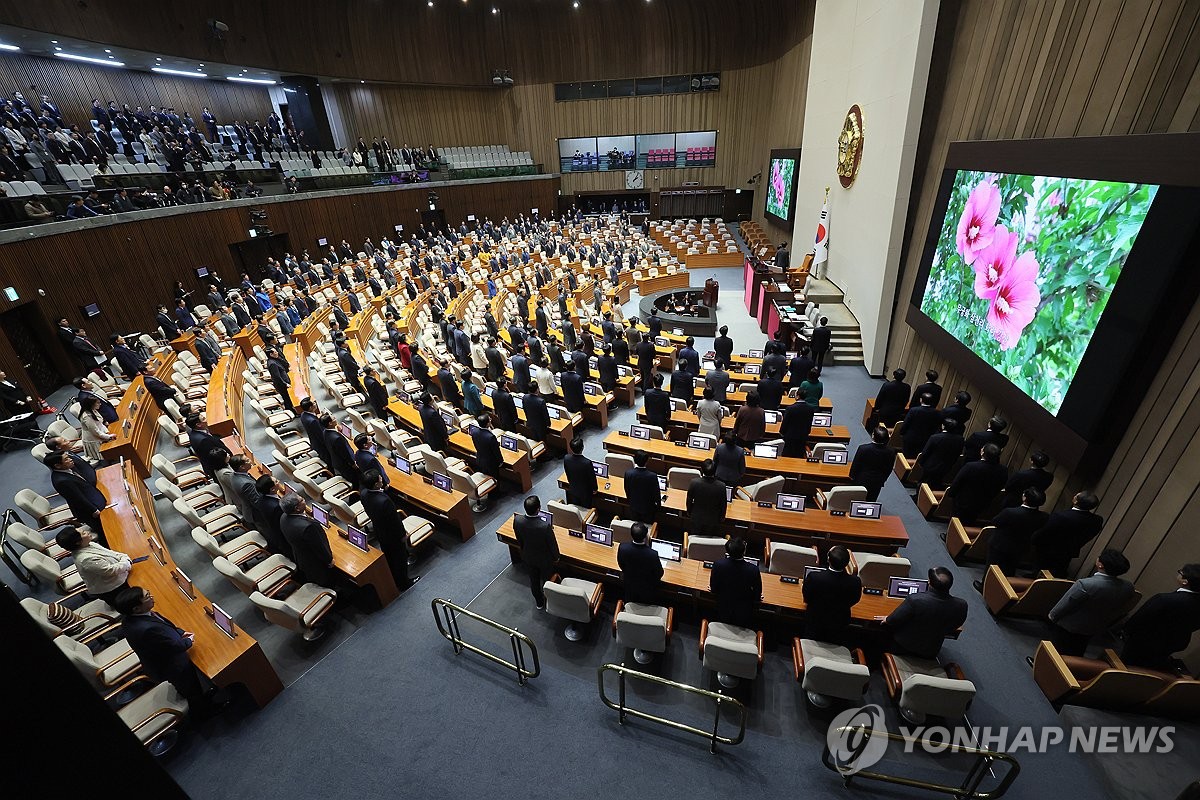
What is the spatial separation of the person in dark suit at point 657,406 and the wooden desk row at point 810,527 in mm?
2332

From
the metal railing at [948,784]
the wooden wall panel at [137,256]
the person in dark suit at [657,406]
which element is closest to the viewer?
the metal railing at [948,784]

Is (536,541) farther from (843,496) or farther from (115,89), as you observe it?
(115,89)

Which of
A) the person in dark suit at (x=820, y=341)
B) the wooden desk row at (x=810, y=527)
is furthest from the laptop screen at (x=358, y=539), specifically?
the person in dark suit at (x=820, y=341)

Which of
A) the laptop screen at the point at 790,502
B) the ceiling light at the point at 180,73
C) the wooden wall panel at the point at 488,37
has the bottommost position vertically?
the laptop screen at the point at 790,502

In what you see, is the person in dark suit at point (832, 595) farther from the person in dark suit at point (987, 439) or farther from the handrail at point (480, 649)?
the person in dark suit at point (987, 439)

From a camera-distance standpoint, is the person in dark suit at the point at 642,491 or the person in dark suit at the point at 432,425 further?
the person in dark suit at the point at 432,425

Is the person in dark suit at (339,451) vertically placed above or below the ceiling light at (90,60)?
below

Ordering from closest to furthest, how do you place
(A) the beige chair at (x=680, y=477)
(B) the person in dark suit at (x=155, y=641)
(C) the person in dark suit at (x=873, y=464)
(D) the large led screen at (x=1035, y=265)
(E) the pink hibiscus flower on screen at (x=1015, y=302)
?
(B) the person in dark suit at (x=155, y=641) → (D) the large led screen at (x=1035, y=265) → (C) the person in dark suit at (x=873, y=464) → (E) the pink hibiscus flower on screen at (x=1015, y=302) → (A) the beige chair at (x=680, y=477)

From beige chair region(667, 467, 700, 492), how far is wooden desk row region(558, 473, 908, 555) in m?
0.40

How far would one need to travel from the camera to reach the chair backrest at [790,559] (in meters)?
4.93

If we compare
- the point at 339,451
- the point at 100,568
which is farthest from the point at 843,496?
the point at 100,568

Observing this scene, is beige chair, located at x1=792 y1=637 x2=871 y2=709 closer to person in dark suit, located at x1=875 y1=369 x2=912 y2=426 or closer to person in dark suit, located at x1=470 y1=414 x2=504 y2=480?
person in dark suit, located at x1=470 y1=414 x2=504 y2=480

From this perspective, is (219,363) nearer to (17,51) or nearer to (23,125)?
(23,125)

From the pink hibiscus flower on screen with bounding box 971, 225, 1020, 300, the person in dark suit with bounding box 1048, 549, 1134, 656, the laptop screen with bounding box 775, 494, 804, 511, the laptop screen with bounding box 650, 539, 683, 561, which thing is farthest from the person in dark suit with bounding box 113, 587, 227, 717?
the pink hibiscus flower on screen with bounding box 971, 225, 1020, 300
